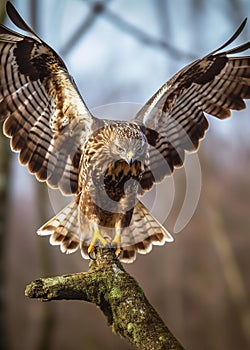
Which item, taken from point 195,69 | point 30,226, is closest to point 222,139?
point 30,226

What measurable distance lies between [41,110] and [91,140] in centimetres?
32

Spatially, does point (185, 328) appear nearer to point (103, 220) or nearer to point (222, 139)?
point (222, 139)

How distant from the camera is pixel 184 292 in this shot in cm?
1251

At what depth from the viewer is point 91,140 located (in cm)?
305

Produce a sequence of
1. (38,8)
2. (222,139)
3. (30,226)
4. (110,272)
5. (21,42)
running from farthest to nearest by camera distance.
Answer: (30,226) → (222,139) → (38,8) → (21,42) → (110,272)

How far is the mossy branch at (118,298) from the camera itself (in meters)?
2.37

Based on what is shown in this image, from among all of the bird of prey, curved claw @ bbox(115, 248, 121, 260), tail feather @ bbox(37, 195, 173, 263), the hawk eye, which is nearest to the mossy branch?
curved claw @ bbox(115, 248, 121, 260)

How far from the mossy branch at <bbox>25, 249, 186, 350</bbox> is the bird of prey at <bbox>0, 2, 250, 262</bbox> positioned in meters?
0.38

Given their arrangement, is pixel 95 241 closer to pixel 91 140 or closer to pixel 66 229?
pixel 66 229

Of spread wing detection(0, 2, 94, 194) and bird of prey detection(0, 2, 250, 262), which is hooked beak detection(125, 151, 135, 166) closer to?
bird of prey detection(0, 2, 250, 262)

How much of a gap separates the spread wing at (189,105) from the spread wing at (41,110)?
0.39 metres

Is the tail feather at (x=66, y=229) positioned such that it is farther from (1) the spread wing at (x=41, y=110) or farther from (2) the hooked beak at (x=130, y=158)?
(2) the hooked beak at (x=130, y=158)

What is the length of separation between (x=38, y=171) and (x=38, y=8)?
541 centimetres

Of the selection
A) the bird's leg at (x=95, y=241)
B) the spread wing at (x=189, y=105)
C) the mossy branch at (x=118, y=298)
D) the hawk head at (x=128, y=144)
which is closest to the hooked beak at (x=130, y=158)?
the hawk head at (x=128, y=144)
